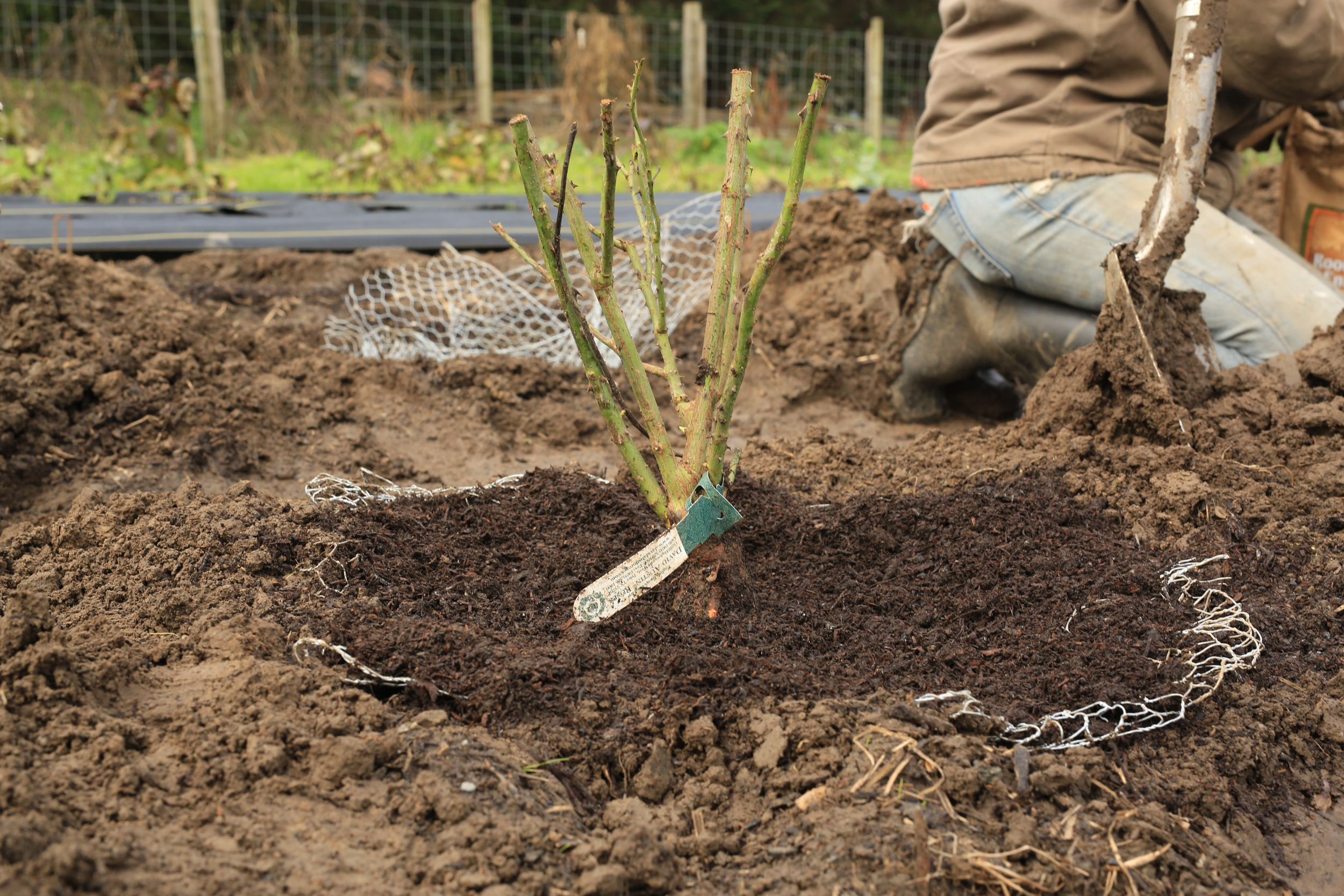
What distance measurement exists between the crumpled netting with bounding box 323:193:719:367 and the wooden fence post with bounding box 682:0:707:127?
6311mm

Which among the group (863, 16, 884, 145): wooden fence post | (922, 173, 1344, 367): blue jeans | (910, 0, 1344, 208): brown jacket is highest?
(863, 16, 884, 145): wooden fence post

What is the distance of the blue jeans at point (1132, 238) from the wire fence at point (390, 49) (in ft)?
18.3

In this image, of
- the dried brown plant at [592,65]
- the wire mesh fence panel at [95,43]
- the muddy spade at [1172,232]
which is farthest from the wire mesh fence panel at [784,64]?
the muddy spade at [1172,232]

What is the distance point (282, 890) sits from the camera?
1.16 meters

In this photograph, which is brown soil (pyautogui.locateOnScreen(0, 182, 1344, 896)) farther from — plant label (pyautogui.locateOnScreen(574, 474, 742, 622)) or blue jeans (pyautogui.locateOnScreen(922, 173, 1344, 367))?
blue jeans (pyautogui.locateOnScreen(922, 173, 1344, 367))

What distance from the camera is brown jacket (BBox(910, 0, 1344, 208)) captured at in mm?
2891

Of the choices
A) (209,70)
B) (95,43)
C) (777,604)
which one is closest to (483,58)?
(209,70)

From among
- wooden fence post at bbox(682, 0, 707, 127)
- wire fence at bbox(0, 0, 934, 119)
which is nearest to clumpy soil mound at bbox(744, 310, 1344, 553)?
wire fence at bbox(0, 0, 934, 119)

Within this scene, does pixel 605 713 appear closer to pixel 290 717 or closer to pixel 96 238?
pixel 290 717

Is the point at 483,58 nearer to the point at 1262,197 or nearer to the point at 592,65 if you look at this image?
the point at 592,65

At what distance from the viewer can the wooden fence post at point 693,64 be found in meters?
10.5

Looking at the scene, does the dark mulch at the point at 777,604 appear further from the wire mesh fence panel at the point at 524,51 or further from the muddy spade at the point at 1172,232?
the wire mesh fence panel at the point at 524,51

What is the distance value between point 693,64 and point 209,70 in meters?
4.73

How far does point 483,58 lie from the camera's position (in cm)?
928
